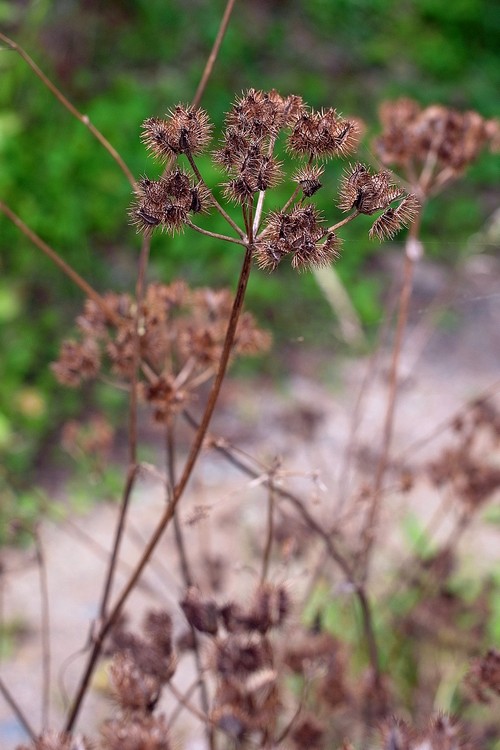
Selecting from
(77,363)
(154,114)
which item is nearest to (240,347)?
(77,363)

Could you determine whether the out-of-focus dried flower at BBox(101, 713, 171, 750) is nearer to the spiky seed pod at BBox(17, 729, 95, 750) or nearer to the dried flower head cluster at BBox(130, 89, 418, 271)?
the spiky seed pod at BBox(17, 729, 95, 750)

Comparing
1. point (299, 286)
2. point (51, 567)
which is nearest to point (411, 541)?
point (51, 567)

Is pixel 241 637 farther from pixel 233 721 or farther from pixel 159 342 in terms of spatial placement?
pixel 159 342

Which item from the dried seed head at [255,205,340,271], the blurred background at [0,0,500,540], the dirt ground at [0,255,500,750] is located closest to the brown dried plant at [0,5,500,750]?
the dried seed head at [255,205,340,271]

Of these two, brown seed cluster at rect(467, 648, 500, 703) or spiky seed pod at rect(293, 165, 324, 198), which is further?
brown seed cluster at rect(467, 648, 500, 703)

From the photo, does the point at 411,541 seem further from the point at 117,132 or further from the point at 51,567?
the point at 117,132

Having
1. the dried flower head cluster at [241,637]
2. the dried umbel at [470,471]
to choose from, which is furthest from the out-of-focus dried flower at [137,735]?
the dried umbel at [470,471]
